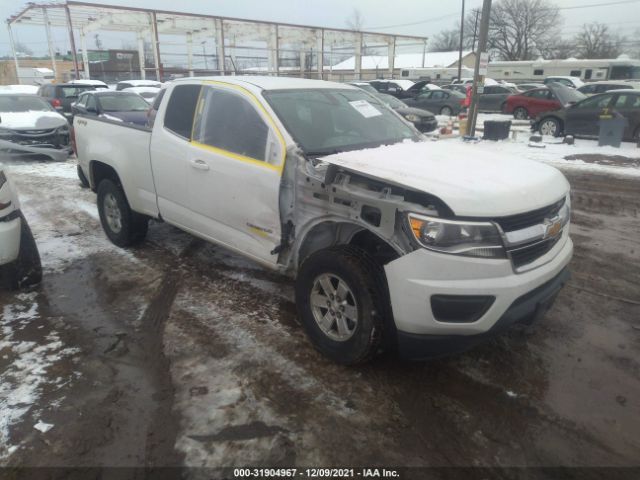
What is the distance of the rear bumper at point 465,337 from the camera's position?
268 centimetres

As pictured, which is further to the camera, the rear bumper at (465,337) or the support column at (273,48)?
the support column at (273,48)

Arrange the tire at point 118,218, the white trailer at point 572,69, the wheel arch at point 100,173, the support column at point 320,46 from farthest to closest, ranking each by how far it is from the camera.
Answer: the support column at point 320,46
the white trailer at point 572,69
the wheel arch at point 100,173
the tire at point 118,218

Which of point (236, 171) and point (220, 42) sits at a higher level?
point (220, 42)

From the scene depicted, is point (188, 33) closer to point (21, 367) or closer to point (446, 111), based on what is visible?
point (446, 111)

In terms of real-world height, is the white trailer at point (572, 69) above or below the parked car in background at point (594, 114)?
above

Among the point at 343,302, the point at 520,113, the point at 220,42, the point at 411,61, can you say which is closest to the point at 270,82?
the point at 343,302

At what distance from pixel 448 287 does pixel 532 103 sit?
64.6 feet

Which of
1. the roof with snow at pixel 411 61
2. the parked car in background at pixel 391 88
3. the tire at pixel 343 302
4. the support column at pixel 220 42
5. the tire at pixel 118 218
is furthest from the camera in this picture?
the roof with snow at pixel 411 61

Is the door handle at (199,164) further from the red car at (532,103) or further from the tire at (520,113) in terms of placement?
the tire at (520,113)

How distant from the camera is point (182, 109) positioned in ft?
14.4

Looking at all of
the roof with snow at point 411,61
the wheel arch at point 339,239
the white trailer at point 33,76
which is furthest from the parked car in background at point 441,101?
the roof with snow at point 411,61

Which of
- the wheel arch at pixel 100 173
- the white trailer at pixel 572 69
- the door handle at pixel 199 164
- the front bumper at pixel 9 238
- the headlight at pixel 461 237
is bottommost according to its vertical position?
the front bumper at pixel 9 238

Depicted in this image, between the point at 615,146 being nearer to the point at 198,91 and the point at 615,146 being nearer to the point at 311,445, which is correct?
A: the point at 198,91

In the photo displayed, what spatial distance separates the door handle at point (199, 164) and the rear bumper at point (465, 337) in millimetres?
2208
